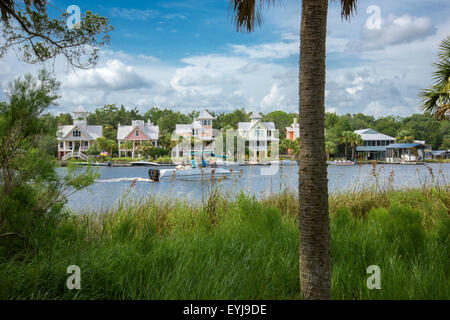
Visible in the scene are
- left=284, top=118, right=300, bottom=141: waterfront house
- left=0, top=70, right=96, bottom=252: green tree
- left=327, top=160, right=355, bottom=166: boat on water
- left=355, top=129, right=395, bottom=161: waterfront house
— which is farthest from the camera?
left=355, top=129, right=395, bottom=161: waterfront house

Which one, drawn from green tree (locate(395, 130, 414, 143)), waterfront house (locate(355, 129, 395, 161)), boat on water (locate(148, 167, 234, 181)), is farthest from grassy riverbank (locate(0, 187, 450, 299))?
waterfront house (locate(355, 129, 395, 161))

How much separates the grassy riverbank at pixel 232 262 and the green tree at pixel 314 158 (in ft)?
2.09

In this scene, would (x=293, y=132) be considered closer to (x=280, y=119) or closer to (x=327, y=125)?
(x=327, y=125)

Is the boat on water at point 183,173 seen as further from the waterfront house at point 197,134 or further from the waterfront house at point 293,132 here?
the waterfront house at point 293,132

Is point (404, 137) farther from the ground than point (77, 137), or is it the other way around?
point (404, 137)

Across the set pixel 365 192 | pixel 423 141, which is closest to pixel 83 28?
pixel 365 192

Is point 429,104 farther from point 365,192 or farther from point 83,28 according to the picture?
point 83,28

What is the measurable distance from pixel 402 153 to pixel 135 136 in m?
46.7

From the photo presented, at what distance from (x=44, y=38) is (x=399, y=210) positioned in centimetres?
584

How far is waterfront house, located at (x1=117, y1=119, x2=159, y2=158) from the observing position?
61719 millimetres

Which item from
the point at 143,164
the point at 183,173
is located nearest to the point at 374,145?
the point at 143,164

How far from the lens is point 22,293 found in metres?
2.64

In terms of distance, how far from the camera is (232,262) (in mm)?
3303

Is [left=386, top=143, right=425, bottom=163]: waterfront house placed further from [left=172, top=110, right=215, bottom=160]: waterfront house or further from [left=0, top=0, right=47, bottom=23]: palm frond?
[left=0, top=0, right=47, bottom=23]: palm frond
